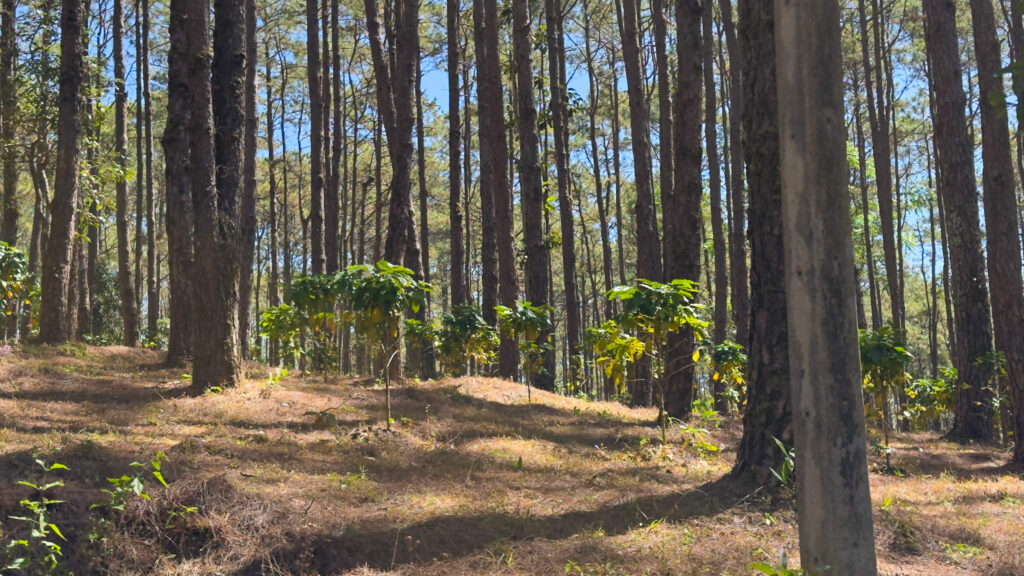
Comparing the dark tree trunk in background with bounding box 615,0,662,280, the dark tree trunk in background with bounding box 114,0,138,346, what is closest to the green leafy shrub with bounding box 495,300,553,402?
the dark tree trunk in background with bounding box 615,0,662,280

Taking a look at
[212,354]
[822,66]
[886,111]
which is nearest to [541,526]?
[822,66]

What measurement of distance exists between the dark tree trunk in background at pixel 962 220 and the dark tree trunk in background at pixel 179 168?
29.8ft

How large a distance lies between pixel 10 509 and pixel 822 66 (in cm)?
437

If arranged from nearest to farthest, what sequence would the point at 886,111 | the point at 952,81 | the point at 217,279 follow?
the point at 217,279 < the point at 952,81 < the point at 886,111

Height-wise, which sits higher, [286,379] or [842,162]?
[842,162]

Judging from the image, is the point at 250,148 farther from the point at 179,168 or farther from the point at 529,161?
the point at 179,168

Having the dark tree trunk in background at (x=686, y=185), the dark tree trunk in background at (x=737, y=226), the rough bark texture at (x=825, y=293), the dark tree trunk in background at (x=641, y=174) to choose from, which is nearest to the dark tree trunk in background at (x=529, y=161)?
the dark tree trunk in background at (x=641, y=174)

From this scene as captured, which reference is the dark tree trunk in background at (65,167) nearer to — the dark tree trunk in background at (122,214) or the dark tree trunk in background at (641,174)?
the dark tree trunk in background at (122,214)

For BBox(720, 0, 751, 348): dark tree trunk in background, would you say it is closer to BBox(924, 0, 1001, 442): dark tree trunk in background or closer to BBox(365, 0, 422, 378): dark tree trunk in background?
BBox(924, 0, 1001, 442): dark tree trunk in background

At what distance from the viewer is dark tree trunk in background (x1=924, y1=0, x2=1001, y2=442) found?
9328 millimetres

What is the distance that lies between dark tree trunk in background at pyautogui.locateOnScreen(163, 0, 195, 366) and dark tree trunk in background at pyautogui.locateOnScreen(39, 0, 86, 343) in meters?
2.19

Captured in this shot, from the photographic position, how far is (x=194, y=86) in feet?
25.2

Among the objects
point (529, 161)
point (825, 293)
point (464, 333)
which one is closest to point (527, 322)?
point (464, 333)

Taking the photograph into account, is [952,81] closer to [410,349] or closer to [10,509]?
[410,349]
